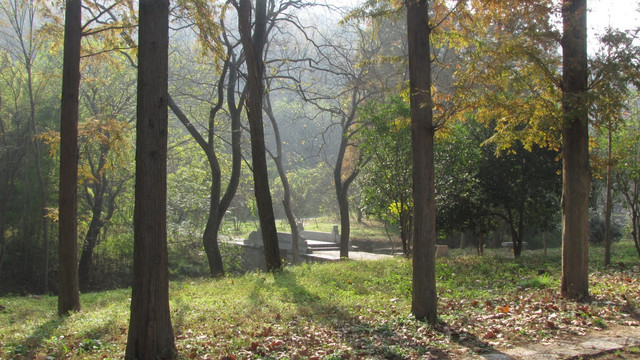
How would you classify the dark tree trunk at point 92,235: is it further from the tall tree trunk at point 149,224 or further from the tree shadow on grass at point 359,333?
the tall tree trunk at point 149,224

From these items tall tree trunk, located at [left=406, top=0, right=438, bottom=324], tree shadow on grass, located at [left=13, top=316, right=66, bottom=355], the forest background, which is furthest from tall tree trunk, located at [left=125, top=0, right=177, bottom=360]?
the forest background

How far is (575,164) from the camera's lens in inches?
308

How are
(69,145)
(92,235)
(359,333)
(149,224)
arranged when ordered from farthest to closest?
(92,235)
(69,145)
(359,333)
(149,224)

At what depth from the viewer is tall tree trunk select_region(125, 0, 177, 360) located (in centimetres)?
508

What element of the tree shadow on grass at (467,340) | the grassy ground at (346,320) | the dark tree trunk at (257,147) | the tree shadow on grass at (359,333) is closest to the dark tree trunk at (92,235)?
the grassy ground at (346,320)

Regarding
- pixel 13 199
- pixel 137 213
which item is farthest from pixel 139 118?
pixel 13 199

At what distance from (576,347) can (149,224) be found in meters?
4.76

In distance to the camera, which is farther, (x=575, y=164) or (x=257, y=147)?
(x=257, y=147)

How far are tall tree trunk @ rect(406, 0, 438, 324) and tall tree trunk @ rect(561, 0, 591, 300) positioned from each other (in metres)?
2.58

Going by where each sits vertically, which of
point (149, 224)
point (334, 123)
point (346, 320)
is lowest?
point (346, 320)

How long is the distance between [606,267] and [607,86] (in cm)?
633

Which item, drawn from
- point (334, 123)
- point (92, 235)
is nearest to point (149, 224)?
point (334, 123)

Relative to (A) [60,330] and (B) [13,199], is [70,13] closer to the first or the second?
(A) [60,330]

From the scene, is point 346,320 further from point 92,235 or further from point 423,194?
point 92,235
